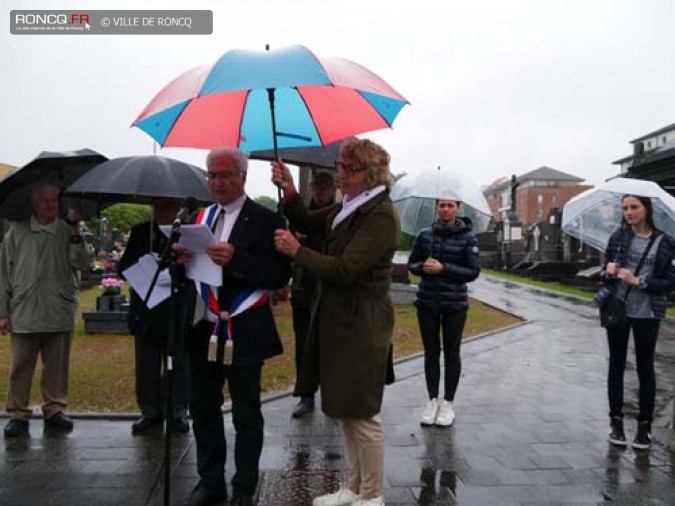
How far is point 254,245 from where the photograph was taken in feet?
11.1

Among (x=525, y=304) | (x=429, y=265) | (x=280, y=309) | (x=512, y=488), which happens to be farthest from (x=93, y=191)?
(x=525, y=304)

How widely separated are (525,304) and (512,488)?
1310 cm

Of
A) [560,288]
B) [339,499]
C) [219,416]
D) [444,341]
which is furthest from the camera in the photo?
[560,288]

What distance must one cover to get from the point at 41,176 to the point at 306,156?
80.1 inches

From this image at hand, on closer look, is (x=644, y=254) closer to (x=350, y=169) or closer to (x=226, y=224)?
(x=350, y=169)

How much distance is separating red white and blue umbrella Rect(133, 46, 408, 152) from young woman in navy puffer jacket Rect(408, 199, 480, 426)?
1558 millimetres

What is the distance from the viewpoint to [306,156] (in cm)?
440

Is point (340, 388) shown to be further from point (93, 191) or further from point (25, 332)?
point (25, 332)

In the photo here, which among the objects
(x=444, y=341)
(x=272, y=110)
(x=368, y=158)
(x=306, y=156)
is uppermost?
(x=272, y=110)

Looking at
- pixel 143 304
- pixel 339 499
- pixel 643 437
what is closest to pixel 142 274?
pixel 143 304

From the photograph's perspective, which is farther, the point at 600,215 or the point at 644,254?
the point at 600,215

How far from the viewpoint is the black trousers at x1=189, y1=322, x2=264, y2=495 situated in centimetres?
341

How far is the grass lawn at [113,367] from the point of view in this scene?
236 inches

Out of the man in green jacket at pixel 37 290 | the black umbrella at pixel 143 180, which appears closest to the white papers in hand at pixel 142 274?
the black umbrella at pixel 143 180
